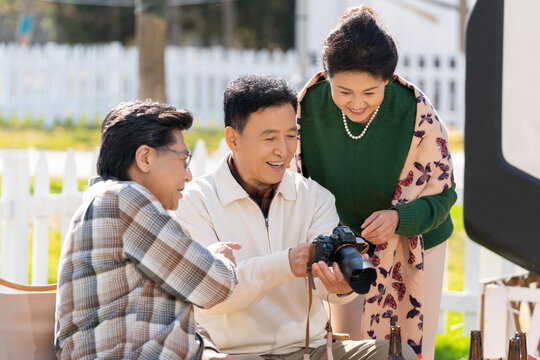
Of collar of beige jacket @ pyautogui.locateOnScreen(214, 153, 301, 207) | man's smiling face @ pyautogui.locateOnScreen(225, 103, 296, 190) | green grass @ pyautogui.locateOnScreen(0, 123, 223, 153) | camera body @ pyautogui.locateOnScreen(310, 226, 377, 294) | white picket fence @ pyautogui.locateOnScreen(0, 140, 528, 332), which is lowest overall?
green grass @ pyautogui.locateOnScreen(0, 123, 223, 153)

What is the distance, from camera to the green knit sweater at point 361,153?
10.6 feet

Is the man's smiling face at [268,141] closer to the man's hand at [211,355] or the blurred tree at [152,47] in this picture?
the man's hand at [211,355]

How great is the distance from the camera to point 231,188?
A: 2.96 metres

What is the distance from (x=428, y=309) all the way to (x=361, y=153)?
71 centimetres

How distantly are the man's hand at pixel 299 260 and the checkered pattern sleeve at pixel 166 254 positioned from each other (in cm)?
41

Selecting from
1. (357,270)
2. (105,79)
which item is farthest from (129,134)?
(105,79)

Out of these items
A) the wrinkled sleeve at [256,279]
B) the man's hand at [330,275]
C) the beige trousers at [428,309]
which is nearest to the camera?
the man's hand at [330,275]

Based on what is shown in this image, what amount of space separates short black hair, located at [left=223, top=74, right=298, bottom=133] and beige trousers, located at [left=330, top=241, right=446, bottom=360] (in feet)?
3.09

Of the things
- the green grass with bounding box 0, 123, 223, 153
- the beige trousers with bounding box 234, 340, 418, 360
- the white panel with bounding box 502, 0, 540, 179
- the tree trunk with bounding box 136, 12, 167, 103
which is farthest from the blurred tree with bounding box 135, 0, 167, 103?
the white panel with bounding box 502, 0, 540, 179

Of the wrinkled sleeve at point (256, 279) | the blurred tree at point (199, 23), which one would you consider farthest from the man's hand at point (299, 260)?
the blurred tree at point (199, 23)

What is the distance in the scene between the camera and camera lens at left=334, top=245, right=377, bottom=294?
2398 mm

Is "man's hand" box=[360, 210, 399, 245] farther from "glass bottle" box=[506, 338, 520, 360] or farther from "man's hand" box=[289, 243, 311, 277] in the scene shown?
"glass bottle" box=[506, 338, 520, 360]

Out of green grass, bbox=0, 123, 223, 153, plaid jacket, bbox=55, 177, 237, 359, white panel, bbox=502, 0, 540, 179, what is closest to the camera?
white panel, bbox=502, 0, 540, 179

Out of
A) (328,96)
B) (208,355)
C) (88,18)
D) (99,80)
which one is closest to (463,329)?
(328,96)
